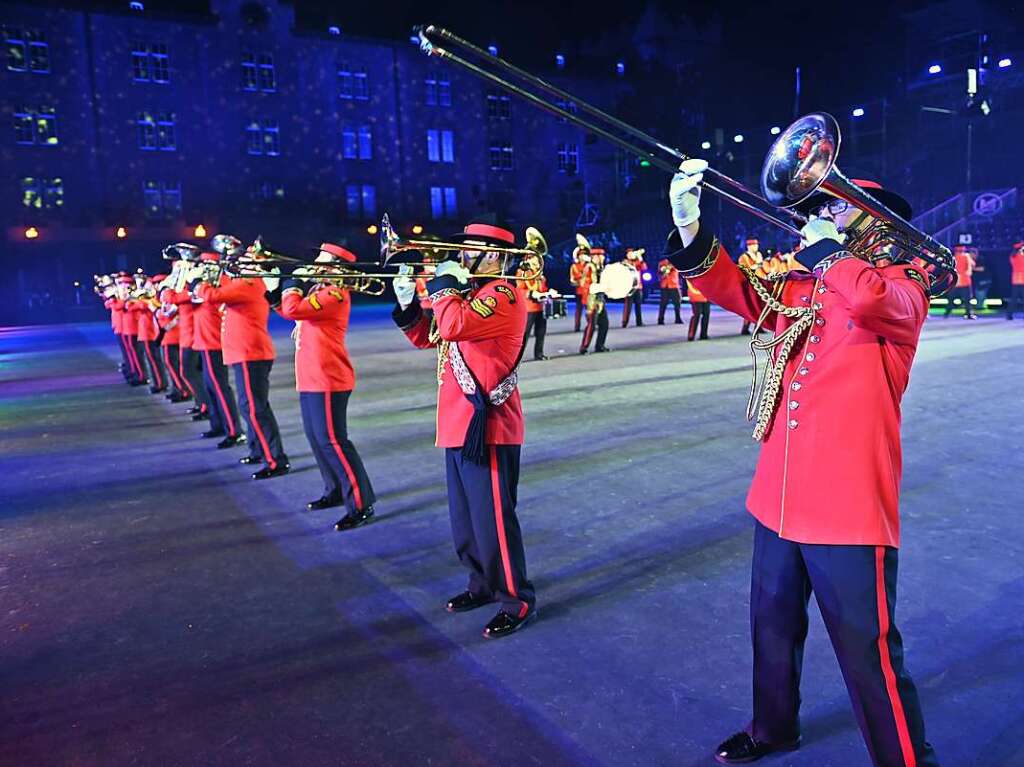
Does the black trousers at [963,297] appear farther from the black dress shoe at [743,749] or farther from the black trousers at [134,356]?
the black dress shoe at [743,749]

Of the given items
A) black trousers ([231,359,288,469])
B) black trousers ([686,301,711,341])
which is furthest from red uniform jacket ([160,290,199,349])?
black trousers ([686,301,711,341])

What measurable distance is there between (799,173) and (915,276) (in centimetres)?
58

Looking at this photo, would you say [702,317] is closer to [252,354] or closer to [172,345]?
[172,345]

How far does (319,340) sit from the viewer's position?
5.51 meters

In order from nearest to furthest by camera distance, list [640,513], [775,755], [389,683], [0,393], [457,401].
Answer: [775,755] < [389,683] < [457,401] < [640,513] < [0,393]

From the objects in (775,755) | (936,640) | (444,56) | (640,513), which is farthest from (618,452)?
(444,56)

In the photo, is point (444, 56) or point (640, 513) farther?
point (640, 513)

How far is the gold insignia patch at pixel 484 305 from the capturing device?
3.71 m

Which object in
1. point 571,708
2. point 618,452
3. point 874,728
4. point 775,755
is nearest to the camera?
point 874,728

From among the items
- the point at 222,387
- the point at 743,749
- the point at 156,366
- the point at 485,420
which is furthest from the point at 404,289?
the point at 156,366

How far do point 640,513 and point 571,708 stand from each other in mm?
2485

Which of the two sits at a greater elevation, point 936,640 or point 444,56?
point 444,56

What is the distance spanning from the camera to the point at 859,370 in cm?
238

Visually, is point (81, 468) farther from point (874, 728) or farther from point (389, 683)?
point (874, 728)
